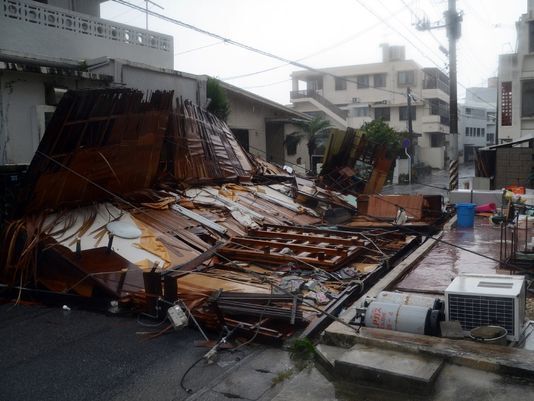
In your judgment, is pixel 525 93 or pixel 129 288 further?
pixel 525 93

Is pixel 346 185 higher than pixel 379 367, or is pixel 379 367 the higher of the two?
pixel 346 185

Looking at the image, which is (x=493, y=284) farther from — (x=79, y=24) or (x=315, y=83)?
(x=315, y=83)

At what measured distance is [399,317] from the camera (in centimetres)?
514

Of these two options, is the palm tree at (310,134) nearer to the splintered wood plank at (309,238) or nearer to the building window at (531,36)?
the building window at (531,36)

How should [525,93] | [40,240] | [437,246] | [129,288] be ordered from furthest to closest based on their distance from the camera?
[525,93] < [437,246] < [40,240] < [129,288]

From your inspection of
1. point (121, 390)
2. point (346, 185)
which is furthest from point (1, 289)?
point (346, 185)

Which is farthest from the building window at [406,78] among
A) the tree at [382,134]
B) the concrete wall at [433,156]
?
the tree at [382,134]

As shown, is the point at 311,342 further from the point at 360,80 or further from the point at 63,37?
the point at 360,80

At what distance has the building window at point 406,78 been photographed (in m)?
47.9

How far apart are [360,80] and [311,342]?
48.3 meters

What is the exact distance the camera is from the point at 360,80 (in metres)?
50.7

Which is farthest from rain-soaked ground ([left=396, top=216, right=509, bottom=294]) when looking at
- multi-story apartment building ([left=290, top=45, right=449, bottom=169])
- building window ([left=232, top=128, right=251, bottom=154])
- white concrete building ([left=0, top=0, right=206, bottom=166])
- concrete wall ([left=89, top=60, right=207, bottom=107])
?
multi-story apartment building ([left=290, top=45, right=449, bottom=169])

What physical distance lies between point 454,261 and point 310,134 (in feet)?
58.6

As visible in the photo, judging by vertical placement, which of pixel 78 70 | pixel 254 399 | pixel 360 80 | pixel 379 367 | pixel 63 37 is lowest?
pixel 254 399
